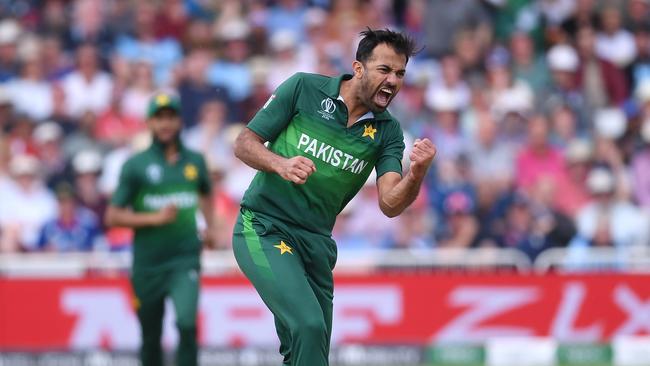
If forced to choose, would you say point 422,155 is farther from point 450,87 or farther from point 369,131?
point 450,87

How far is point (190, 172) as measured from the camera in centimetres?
1055

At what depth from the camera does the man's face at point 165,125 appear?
10.4 meters

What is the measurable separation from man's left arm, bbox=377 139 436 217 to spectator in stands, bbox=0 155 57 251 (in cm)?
752

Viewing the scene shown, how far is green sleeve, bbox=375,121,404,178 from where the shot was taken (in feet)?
24.9

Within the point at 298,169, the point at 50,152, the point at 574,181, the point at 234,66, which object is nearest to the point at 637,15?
the point at 574,181

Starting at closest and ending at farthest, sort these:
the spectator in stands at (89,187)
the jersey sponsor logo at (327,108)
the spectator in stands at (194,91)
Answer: the jersey sponsor logo at (327,108) → the spectator in stands at (89,187) → the spectator in stands at (194,91)

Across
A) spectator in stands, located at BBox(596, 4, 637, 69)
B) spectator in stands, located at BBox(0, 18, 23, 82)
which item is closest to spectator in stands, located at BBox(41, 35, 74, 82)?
spectator in stands, located at BBox(0, 18, 23, 82)

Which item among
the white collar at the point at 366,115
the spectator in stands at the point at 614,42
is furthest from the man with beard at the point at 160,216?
the spectator in stands at the point at 614,42

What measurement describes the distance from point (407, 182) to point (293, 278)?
0.81 metres

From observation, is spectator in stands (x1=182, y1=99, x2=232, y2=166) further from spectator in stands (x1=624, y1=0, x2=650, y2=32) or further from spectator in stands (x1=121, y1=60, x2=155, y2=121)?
spectator in stands (x1=624, y1=0, x2=650, y2=32)

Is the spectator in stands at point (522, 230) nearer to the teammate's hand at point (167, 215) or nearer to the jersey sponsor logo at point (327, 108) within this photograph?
the teammate's hand at point (167, 215)

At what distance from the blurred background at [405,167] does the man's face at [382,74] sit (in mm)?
5925

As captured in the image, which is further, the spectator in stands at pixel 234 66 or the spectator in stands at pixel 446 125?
the spectator in stands at pixel 234 66

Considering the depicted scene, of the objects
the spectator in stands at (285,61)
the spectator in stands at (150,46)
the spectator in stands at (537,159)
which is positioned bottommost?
the spectator in stands at (537,159)
